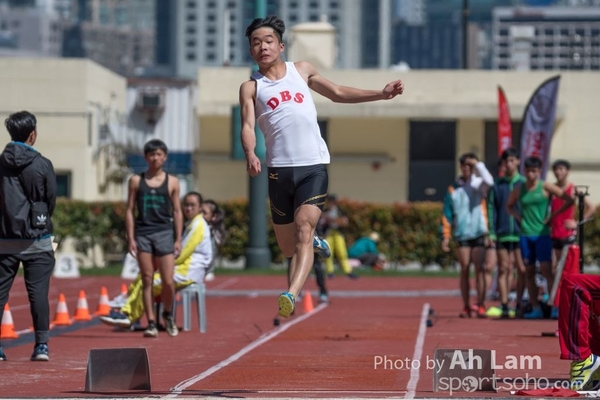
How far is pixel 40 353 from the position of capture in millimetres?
12086

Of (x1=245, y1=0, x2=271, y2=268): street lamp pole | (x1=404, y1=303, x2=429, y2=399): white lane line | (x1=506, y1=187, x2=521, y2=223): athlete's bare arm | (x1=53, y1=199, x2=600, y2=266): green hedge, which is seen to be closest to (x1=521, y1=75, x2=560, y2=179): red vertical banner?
(x1=53, y1=199, x2=600, y2=266): green hedge

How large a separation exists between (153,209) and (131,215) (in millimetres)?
239

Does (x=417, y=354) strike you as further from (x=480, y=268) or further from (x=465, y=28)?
(x=465, y=28)

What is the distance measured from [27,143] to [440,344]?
14.0 ft

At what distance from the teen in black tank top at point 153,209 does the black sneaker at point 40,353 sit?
294 centimetres

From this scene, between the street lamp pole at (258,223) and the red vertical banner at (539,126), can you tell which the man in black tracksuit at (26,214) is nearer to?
the red vertical banner at (539,126)

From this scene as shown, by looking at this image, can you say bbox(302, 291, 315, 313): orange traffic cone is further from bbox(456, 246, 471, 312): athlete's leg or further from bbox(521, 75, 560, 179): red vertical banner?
bbox(521, 75, 560, 179): red vertical banner

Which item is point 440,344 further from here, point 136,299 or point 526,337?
point 136,299

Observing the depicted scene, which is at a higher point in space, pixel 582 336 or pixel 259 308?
pixel 582 336

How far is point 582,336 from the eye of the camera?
9.20m

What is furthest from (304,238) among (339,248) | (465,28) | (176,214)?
(465,28)

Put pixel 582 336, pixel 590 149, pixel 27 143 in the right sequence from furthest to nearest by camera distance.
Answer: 1. pixel 590 149
2. pixel 27 143
3. pixel 582 336

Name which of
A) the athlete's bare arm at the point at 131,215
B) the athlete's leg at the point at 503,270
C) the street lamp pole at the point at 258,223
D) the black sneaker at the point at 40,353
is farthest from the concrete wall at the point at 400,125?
the black sneaker at the point at 40,353

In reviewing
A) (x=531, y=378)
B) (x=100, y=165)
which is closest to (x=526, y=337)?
(x=531, y=378)
